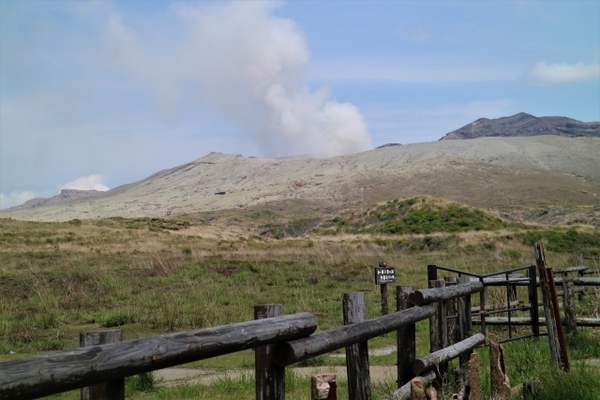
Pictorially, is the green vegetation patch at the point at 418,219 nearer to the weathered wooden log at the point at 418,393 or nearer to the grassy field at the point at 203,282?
the grassy field at the point at 203,282

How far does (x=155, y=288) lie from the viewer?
56.8ft

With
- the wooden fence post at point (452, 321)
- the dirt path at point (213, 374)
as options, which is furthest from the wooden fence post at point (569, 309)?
the wooden fence post at point (452, 321)

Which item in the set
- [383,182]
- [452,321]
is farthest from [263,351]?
[383,182]

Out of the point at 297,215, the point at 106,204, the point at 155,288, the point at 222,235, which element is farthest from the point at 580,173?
the point at 155,288

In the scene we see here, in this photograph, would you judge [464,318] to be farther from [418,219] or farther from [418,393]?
[418,219]

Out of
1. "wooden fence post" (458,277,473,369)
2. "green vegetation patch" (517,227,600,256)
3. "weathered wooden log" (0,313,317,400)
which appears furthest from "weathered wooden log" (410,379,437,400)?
"green vegetation patch" (517,227,600,256)

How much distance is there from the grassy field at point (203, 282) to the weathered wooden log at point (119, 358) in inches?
101

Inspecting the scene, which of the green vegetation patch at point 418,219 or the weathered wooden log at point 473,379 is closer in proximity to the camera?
the weathered wooden log at point 473,379

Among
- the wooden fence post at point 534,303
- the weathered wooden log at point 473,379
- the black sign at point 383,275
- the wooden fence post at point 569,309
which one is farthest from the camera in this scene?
the black sign at point 383,275

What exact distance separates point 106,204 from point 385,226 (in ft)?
327

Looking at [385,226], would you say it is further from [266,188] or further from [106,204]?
[106,204]

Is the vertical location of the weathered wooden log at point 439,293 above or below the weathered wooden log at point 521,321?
above

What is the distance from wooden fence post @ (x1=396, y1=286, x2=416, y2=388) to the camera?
17.0 ft

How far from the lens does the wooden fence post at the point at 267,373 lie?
352cm
